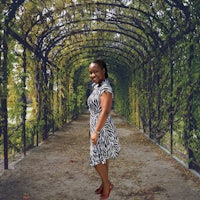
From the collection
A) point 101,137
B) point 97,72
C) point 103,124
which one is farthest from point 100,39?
point 103,124

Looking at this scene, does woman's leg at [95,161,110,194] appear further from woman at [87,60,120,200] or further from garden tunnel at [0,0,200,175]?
garden tunnel at [0,0,200,175]

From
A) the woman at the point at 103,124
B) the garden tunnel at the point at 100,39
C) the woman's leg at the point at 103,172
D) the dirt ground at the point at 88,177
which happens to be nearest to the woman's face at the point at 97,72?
the woman at the point at 103,124

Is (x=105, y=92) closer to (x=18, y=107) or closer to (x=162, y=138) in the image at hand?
(x=18, y=107)

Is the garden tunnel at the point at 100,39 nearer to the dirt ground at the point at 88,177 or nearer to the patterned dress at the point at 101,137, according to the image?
the dirt ground at the point at 88,177

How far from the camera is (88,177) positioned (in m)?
4.89

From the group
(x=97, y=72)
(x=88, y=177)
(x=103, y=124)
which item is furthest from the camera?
(x=88, y=177)

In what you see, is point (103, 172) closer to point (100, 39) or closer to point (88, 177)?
point (88, 177)

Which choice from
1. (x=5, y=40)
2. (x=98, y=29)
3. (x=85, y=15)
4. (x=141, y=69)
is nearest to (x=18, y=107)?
(x=5, y=40)

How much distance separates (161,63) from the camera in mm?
7699

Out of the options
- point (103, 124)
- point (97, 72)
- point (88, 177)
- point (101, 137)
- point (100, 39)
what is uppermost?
point (100, 39)

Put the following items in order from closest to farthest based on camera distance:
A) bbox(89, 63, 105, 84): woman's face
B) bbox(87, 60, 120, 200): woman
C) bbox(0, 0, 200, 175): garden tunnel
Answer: bbox(87, 60, 120, 200): woman < bbox(89, 63, 105, 84): woman's face < bbox(0, 0, 200, 175): garden tunnel

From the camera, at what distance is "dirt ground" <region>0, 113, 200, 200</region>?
4018mm

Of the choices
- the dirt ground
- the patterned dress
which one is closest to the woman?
the patterned dress

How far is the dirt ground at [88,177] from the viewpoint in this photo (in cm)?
402
